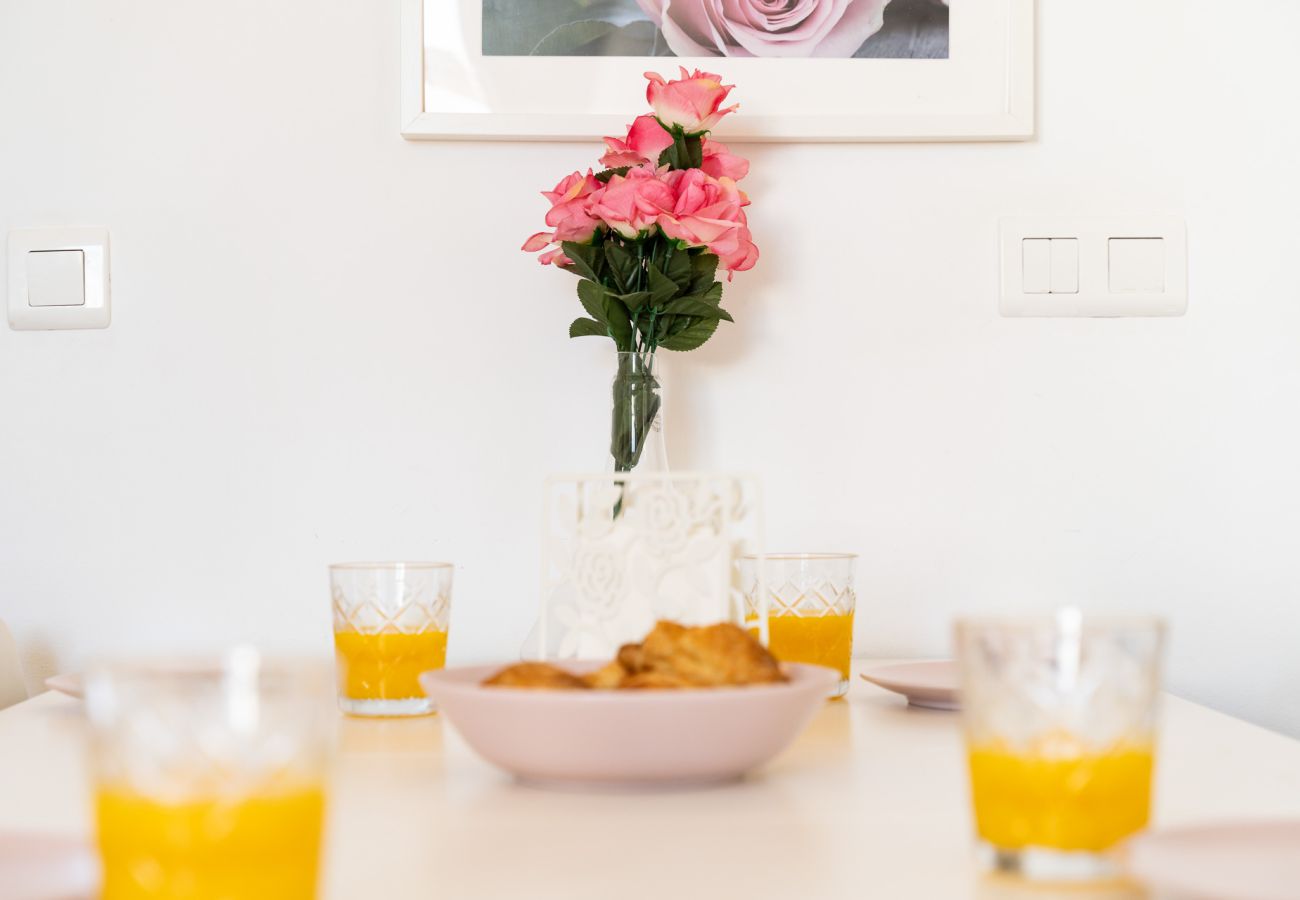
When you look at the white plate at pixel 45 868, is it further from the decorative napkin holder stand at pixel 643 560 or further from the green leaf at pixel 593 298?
the green leaf at pixel 593 298

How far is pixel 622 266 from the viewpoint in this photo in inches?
46.6

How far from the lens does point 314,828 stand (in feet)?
1.50

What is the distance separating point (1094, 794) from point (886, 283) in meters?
0.92

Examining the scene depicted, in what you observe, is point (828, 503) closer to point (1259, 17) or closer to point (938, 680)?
point (938, 680)

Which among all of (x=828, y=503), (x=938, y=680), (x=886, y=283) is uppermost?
(x=886, y=283)

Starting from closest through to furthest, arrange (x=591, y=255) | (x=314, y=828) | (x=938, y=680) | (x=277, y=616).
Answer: (x=314, y=828)
(x=938, y=680)
(x=591, y=255)
(x=277, y=616)

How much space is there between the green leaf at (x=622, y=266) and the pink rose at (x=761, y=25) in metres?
0.29

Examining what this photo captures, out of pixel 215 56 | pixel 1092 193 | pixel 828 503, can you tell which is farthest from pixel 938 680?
pixel 215 56

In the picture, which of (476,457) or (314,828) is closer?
(314,828)

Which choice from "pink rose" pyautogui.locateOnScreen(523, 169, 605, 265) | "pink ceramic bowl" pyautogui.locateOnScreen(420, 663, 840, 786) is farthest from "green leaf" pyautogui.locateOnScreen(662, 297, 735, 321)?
"pink ceramic bowl" pyautogui.locateOnScreen(420, 663, 840, 786)

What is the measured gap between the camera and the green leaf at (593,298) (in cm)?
120

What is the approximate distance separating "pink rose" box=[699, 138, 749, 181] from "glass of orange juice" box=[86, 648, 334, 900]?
859mm

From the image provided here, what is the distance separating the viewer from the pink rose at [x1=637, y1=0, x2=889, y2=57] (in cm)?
133

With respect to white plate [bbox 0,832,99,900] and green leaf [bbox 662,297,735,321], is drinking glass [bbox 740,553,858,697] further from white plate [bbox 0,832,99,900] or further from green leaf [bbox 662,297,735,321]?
white plate [bbox 0,832,99,900]
